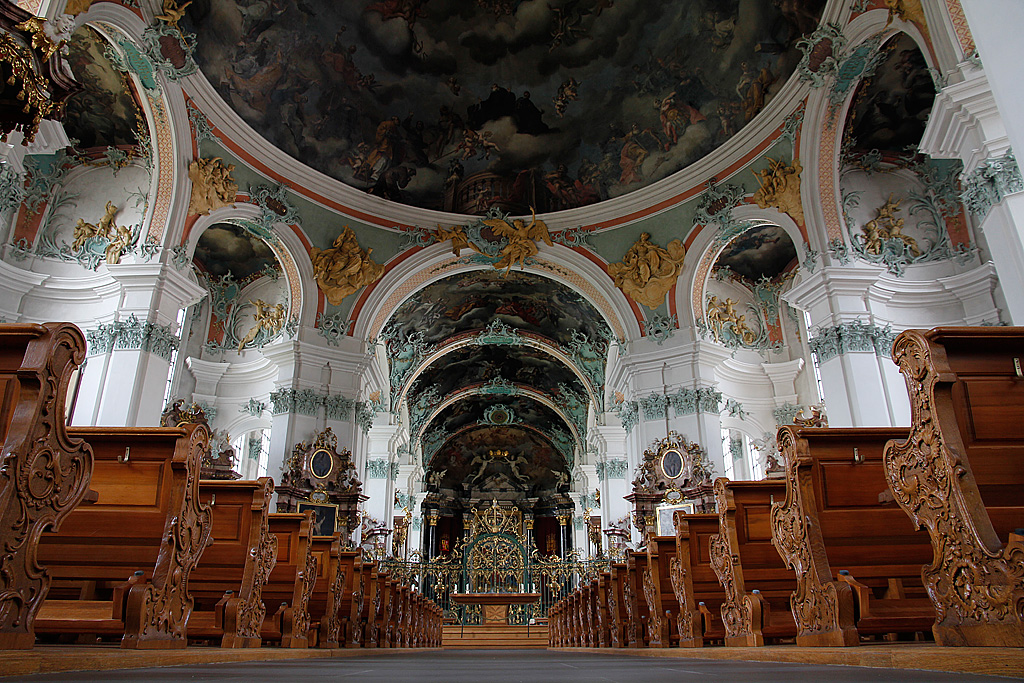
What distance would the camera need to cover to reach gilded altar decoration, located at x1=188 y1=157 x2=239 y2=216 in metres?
14.9

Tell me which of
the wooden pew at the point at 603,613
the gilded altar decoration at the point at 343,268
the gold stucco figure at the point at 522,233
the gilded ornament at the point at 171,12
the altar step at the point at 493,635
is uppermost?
the gilded ornament at the point at 171,12

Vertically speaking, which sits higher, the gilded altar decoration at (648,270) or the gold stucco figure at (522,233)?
the gold stucco figure at (522,233)

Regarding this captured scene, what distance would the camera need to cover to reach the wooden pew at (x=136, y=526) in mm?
4055

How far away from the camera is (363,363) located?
17.8 meters

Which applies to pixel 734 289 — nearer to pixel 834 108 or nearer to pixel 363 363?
pixel 834 108

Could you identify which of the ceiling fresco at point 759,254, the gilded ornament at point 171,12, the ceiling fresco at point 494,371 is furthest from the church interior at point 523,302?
the ceiling fresco at point 494,371

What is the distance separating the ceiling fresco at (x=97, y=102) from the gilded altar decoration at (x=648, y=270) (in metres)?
11.7

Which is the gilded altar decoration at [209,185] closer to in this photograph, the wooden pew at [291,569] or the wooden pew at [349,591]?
the wooden pew at [349,591]

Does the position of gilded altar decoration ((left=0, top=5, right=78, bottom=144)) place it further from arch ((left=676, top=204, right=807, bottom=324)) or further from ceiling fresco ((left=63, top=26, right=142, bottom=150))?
arch ((left=676, top=204, right=807, bottom=324))

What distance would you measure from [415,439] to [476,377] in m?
3.92

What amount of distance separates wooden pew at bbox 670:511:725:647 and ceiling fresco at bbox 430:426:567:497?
29462mm

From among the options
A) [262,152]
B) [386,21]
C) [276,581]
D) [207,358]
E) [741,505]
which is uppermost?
[386,21]

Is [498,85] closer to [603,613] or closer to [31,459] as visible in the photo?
[603,613]

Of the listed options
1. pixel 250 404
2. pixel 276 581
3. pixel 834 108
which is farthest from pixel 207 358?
pixel 834 108
